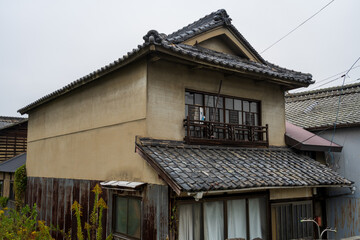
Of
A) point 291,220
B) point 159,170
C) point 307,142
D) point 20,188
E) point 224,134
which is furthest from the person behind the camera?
point 20,188

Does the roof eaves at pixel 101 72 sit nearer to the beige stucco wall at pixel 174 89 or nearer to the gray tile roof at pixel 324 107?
the beige stucco wall at pixel 174 89

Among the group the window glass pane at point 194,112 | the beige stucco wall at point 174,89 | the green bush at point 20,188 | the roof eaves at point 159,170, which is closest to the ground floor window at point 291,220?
the window glass pane at point 194,112

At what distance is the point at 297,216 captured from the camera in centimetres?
1086

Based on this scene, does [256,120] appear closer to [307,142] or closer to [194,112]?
[307,142]

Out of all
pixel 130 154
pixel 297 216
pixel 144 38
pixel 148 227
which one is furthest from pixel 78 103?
pixel 297 216

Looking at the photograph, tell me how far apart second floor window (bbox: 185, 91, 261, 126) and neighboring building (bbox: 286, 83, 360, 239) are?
12.0 feet

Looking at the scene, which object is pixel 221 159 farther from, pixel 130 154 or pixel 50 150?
pixel 50 150

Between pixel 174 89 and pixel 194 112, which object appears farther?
pixel 194 112

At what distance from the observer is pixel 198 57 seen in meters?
9.05

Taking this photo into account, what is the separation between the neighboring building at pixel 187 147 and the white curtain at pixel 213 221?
0.09ft

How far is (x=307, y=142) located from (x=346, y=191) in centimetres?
266

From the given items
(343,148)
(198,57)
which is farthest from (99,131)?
(343,148)

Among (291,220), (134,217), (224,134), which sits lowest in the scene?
(291,220)

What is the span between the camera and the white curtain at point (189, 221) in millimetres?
8367
